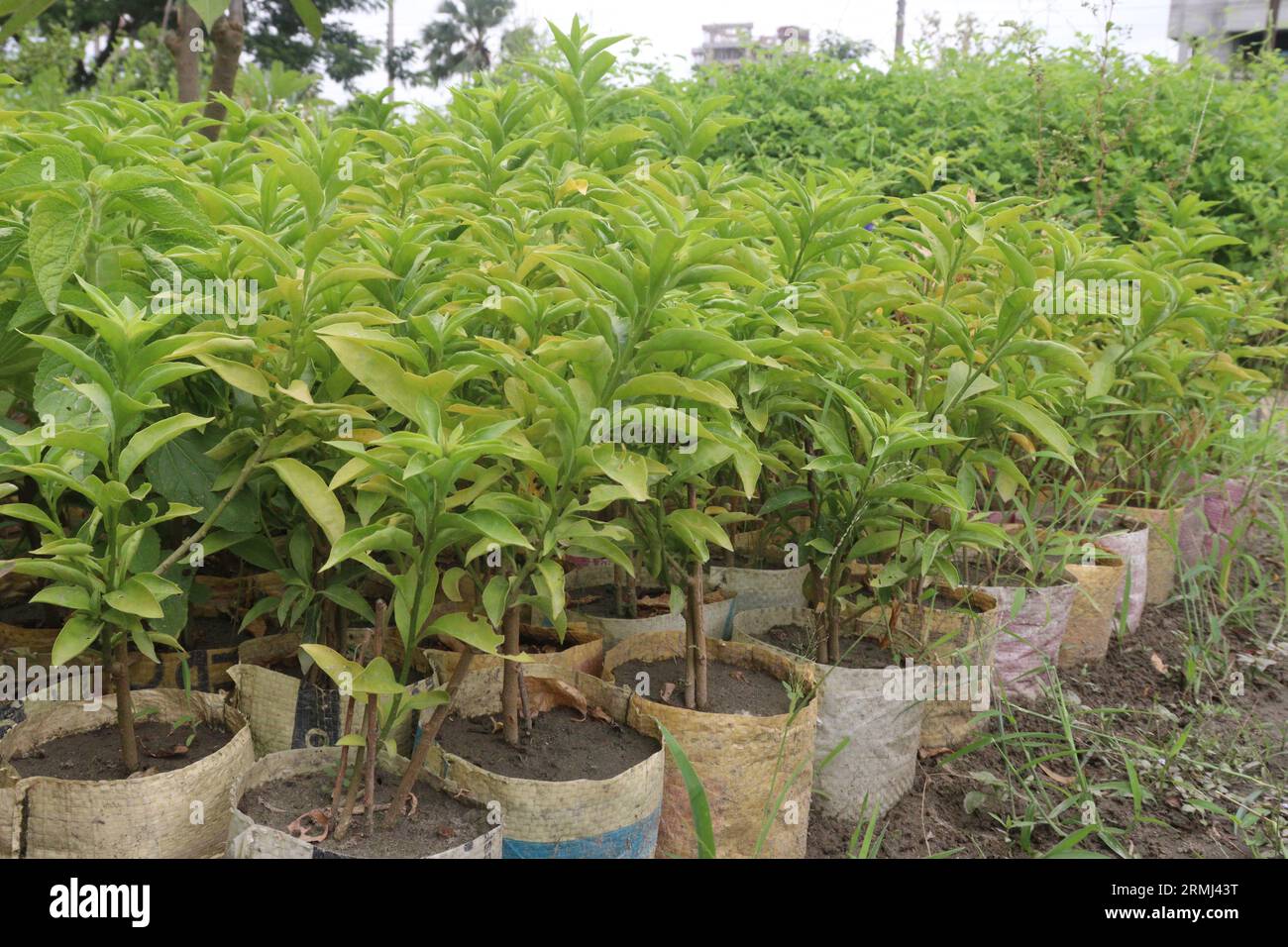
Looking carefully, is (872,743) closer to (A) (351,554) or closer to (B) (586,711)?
(B) (586,711)

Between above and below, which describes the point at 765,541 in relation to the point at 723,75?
below

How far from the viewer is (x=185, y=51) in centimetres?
377

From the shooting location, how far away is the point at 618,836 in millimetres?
1885

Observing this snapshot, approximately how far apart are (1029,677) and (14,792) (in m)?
2.46

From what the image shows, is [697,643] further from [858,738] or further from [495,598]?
[495,598]

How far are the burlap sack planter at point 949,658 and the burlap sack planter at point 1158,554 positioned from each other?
4.21 ft

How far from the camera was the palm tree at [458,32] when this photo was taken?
49.2m

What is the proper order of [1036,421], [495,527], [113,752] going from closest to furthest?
1. [495,527]
2. [113,752]
3. [1036,421]

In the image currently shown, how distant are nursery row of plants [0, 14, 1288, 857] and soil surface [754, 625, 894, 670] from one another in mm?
12

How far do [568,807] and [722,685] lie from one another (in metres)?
0.67

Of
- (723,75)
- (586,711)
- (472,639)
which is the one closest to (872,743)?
(586,711)

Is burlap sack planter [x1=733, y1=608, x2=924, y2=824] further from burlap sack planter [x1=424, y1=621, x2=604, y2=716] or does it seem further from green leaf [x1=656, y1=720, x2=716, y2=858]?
green leaf [x1=656, y1=720, x2=716, y2=858]

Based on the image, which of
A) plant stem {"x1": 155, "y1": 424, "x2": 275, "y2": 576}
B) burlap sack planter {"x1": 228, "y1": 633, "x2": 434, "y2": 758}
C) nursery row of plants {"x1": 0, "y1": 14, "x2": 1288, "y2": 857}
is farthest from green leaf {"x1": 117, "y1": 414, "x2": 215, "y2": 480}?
burlap sack planter {"x1": 228, "y1": 633, "x2": 434, "y2": 758}

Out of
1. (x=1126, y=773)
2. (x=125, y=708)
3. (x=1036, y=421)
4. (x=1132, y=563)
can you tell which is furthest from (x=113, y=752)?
(x=1132, y=563)
